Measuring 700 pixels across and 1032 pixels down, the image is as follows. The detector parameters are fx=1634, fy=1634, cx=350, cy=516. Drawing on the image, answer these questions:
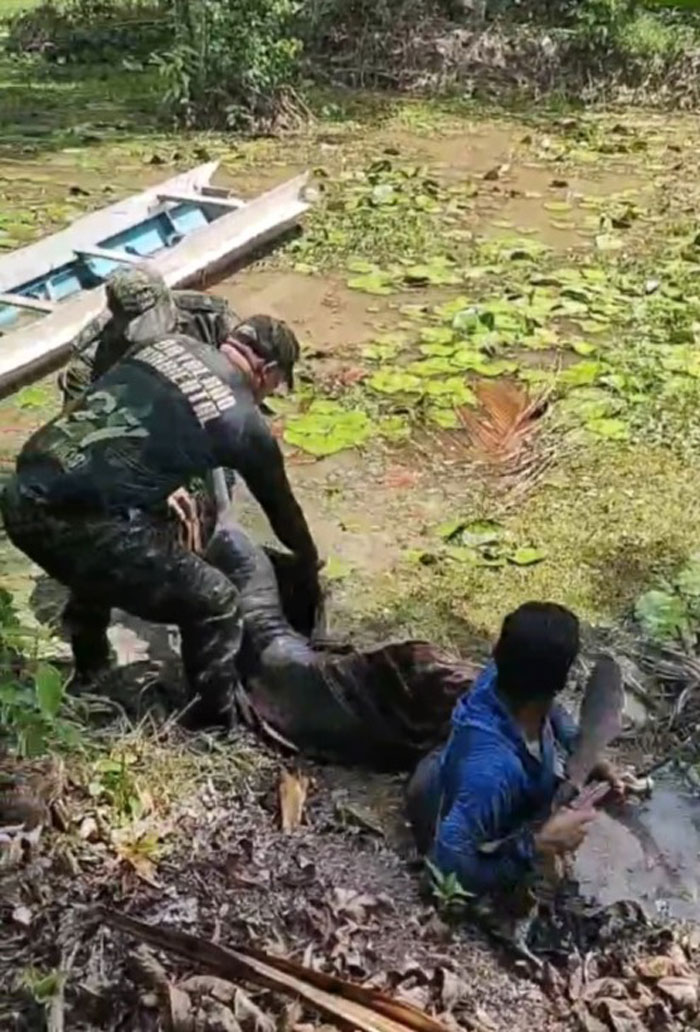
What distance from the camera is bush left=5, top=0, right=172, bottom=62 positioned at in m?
16.0

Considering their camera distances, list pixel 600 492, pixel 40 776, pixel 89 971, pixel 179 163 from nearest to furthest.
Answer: pixel 89 971
pixel 40 776
pixel 600 492
pixel 179 163

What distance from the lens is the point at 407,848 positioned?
4.44 meters

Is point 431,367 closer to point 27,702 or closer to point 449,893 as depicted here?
point 27,702

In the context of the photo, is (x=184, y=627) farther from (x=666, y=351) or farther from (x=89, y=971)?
(x=666, y=351)

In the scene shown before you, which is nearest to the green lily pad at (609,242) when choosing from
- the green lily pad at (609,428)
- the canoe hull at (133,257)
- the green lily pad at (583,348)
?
the green lily pad at (583,348)

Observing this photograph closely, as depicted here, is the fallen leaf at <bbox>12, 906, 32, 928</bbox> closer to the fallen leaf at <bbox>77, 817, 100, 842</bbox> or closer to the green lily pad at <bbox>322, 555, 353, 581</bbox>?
the fallen leaf at <bbox>77, 817, 100, 842</bbox>

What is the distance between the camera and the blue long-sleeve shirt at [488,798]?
12.9 ft

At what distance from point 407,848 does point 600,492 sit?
2773 mm

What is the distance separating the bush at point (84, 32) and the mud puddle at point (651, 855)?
12.7 metres

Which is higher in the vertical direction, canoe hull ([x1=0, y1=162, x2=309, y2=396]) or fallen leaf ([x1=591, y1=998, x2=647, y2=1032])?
fallen leaf ([x1=591, y1=998, x2=647, y2=1032])

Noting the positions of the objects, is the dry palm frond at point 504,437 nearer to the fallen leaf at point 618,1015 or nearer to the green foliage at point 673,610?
the green foliage at point 673,610

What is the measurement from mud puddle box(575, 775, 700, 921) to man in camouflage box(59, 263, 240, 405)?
2186 millimetres

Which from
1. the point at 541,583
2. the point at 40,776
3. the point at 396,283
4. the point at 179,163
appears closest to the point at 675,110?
the point at 179,163

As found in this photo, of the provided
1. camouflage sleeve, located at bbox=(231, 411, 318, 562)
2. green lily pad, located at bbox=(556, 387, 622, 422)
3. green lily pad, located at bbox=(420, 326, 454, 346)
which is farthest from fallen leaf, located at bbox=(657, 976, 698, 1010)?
green lily pad, located at bbox=(420, 326, 454, 346)
